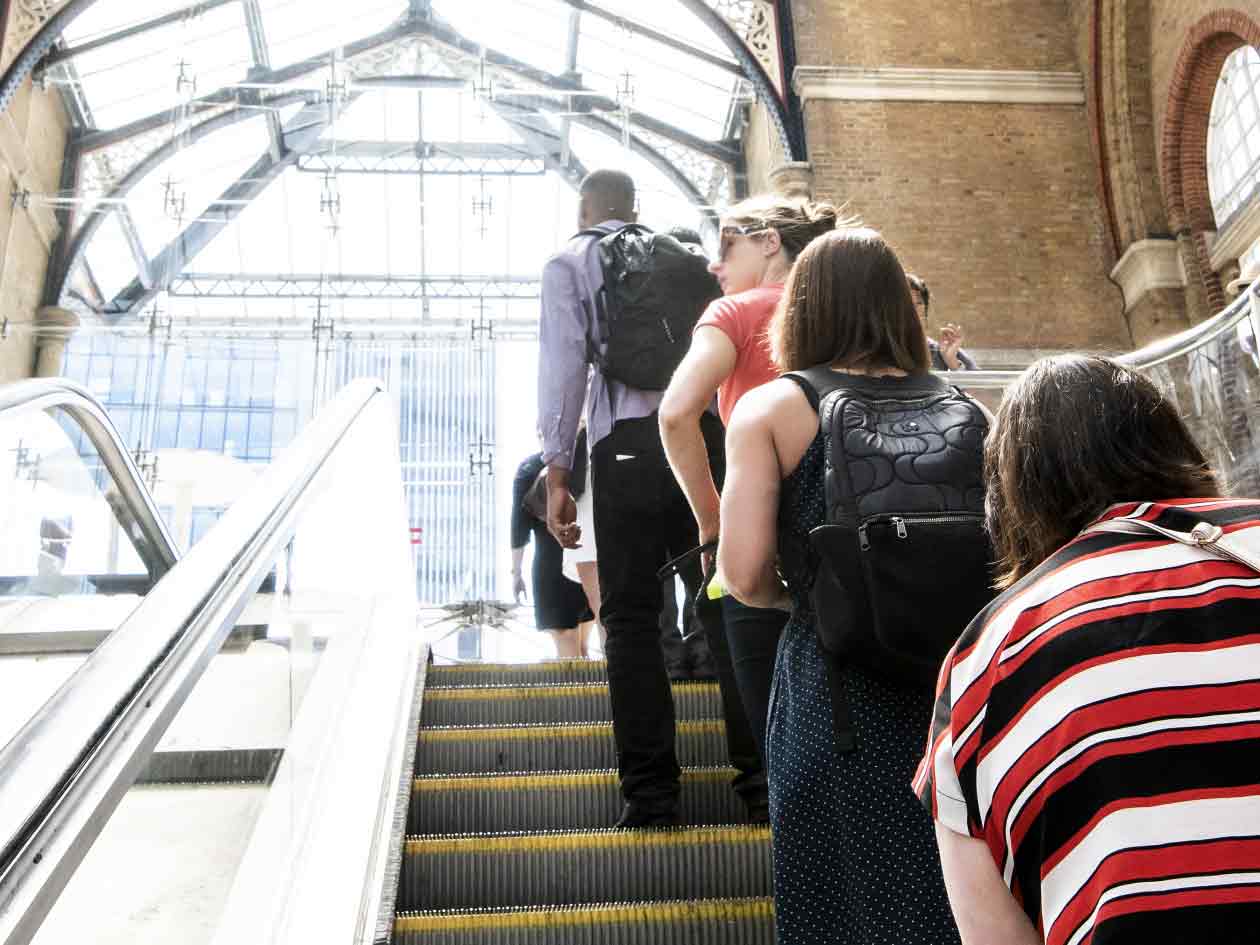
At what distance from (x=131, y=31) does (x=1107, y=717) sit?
45.0ft

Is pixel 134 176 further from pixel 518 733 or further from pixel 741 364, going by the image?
pixel 741 364

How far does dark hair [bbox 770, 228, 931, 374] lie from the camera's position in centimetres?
180

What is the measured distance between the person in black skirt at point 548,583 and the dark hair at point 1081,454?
12.1ft

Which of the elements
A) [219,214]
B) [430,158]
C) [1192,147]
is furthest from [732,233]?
[219,214]

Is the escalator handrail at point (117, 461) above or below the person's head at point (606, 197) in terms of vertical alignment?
below

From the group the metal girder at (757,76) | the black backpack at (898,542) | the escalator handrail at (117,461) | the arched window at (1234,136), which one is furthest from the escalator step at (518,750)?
the arched window at (1234,136)

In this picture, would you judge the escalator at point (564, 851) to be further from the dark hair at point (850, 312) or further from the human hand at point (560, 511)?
the dark hair at point (850, 312)

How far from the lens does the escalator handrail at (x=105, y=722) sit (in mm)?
818

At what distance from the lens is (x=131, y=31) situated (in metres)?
12.6

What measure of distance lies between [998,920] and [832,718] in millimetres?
517

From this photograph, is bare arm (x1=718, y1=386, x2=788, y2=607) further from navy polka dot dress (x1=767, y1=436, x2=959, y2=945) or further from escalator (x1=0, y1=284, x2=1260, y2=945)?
escalator (x1=0, y1=284, x2=1260, y2=945)

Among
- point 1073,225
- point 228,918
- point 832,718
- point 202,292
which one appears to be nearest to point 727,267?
point 832,718

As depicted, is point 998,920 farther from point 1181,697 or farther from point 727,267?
point 727,267

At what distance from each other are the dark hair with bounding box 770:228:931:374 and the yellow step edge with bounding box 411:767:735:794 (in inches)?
62.8
